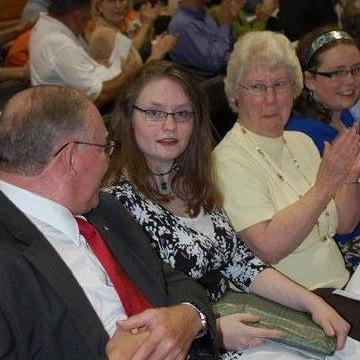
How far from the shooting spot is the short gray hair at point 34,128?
1315 millimetres

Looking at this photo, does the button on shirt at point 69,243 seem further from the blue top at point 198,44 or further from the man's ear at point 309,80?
the blue top at point 198,44

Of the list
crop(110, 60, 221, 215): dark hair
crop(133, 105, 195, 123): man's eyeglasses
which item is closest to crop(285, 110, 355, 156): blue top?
crop(110, 60, 221, 215): dark hair

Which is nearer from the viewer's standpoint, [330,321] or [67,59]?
[330,321]

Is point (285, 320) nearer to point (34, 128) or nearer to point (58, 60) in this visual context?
point (34, 128)

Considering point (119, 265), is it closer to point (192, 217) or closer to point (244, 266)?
point (192, 217)

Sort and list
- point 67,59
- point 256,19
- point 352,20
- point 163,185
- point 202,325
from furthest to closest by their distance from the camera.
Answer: point 256,19, point 67,59, point 352,20, point 163,185, point 202,325

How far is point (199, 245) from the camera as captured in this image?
1730 millimetres

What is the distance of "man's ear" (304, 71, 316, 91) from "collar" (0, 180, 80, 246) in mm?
1518

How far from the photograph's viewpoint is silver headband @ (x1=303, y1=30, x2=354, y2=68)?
2.49 m

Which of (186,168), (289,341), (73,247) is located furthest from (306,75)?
(73,247)

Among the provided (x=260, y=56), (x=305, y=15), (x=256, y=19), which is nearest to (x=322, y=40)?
(x=260, y=56)

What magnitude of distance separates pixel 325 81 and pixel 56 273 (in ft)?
5.40

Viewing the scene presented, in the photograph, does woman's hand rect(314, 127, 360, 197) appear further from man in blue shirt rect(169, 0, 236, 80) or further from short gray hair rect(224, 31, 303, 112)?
man in blue shirt rect(169, 0, 236, 80)

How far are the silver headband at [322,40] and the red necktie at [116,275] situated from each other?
143 cm
